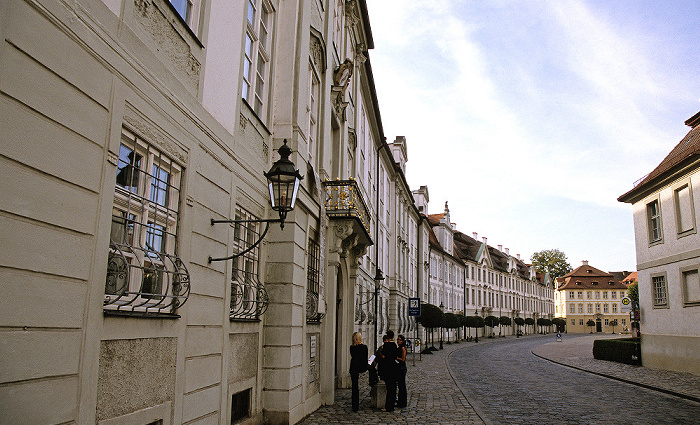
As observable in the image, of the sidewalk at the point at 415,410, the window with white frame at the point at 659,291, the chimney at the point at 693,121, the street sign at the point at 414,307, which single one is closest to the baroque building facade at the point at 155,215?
the sidewalk at the point at 415,410

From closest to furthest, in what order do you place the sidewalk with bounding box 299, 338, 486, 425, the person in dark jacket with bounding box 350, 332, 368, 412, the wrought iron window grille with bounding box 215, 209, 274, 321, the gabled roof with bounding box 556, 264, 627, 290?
1. the wrought iron window grille with bounding box 215, 209, 274, 321
2. the sidewalk with bounding box 299, 338, 486, 425
3. the person in dark jacket with bounding box 350, 332, 368, 412
4. the gabled roof with bounding box 556, 264, 627, 290

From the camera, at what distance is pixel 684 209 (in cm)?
2161

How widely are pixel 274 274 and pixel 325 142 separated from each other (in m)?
4.81

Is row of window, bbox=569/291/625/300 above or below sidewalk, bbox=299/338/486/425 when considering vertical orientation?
above

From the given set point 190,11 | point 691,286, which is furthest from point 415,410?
point 691,286

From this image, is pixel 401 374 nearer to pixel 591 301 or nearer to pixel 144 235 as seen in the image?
pixel 144 235

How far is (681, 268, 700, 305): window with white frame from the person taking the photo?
20.8 metres

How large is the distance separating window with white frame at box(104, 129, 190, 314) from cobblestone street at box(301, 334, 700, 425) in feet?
18.5

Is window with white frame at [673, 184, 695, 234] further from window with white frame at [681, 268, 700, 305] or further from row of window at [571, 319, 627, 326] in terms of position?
row of window at [571, 319, 627, 326]

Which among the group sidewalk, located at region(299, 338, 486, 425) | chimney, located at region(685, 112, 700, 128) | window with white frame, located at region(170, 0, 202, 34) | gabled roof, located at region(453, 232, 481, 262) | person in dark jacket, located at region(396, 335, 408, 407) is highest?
gabled roof, located at region(453, 232, 481, 262)

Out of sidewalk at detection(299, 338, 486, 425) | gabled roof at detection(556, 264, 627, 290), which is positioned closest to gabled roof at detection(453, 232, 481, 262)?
gabled roof at detection(556, 264, 627, 290)

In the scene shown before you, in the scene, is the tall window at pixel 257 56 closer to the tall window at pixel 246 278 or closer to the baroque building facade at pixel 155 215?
the baroque building facade at pixel 155 215

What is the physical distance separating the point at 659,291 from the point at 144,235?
24.0 m

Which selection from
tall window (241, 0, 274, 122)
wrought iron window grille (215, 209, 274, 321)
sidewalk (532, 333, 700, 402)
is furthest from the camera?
sidewalk (532, 333, 700, 402)
